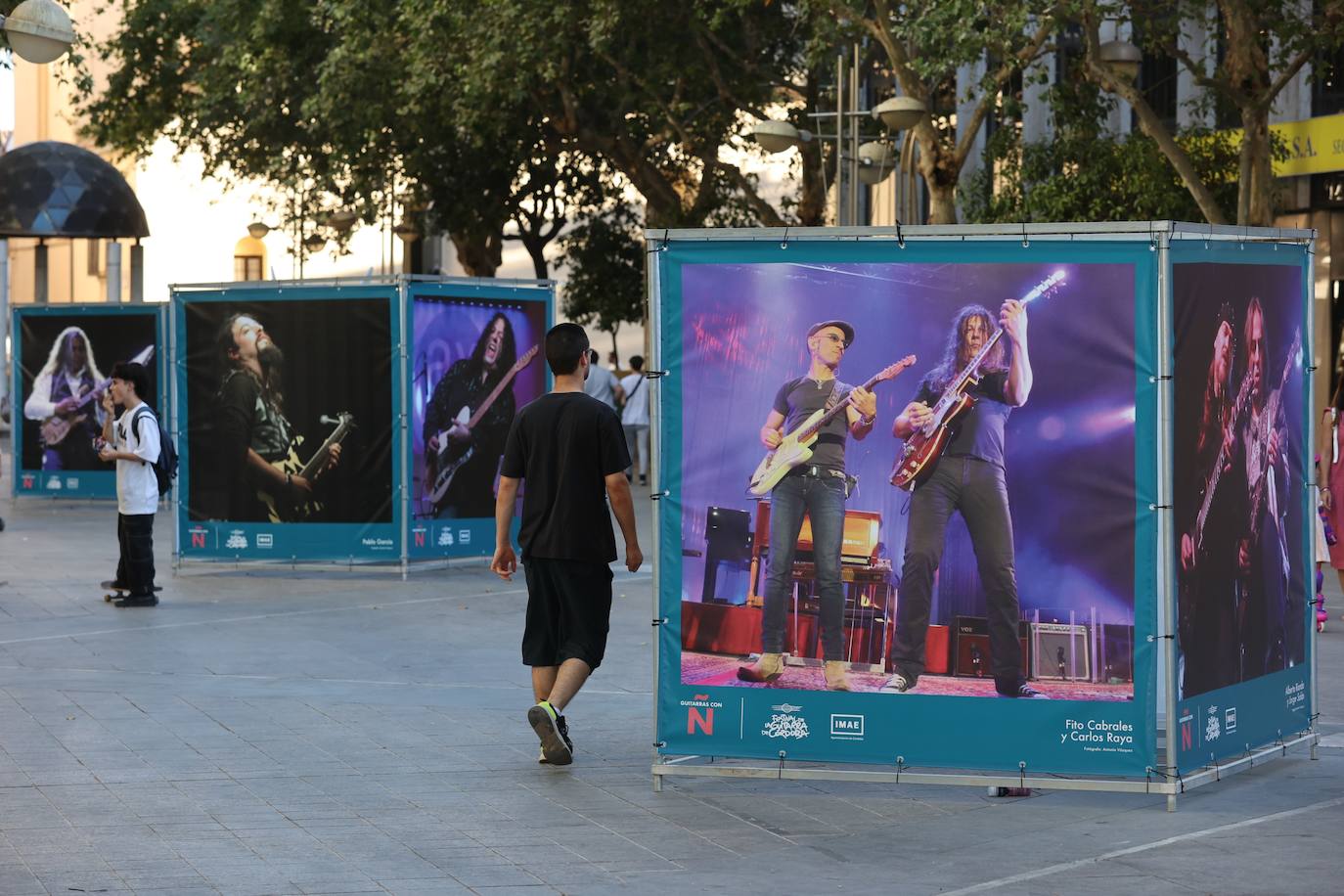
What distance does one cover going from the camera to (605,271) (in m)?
40.4

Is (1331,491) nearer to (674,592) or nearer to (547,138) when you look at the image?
(674,592)

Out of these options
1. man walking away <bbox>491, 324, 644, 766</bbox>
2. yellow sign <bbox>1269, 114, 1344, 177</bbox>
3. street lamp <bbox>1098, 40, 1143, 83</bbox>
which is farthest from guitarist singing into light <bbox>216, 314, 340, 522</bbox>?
yellow sign <bbox>1269, 114, 1344, 177</bbox>

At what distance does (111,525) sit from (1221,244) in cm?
1592

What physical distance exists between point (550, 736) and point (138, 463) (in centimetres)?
648

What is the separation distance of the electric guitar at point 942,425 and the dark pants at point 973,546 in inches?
1.8

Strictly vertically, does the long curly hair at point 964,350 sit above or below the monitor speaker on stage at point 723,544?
above

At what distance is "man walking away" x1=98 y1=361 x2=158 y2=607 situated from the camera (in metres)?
13.8

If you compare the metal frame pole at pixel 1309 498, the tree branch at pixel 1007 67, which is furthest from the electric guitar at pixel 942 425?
the tree branch at pixel 1007 67

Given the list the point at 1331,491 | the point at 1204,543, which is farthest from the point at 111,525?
the point at 1204,543

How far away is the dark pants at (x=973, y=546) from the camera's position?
737 cm

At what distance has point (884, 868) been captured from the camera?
6613 millimetres

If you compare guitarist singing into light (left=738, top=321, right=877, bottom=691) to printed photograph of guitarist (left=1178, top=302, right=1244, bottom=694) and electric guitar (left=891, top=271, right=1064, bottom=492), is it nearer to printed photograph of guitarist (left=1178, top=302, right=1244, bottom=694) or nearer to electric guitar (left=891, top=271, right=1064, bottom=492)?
electric guitar (left=891, top=271, right=1064, bottom=492)

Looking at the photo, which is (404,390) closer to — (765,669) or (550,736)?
(550,736)

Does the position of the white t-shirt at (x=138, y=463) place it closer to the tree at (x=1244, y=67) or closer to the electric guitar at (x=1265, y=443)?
the electric guitar at (x=1265, y=443)
